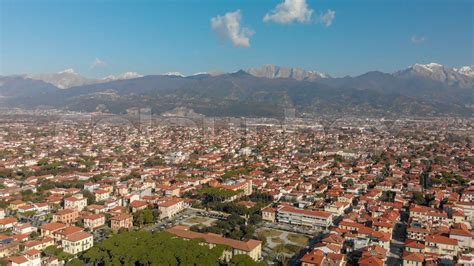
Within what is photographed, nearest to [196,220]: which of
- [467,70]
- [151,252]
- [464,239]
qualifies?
[151,252]

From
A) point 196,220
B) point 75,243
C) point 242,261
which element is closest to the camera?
point 242,261

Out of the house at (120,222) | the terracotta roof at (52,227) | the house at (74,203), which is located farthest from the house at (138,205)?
the terracotta roof at (52,227)

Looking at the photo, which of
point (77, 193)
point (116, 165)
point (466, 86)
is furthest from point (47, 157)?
point (466, 86)

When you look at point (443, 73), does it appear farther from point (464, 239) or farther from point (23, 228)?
point (23, 228)

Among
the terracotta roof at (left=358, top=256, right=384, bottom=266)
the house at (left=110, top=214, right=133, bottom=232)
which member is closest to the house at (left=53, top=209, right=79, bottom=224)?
the house at (left=110, top=214, right=133, bottom=232)

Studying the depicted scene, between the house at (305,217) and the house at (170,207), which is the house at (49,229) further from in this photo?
the house at (305,217)
